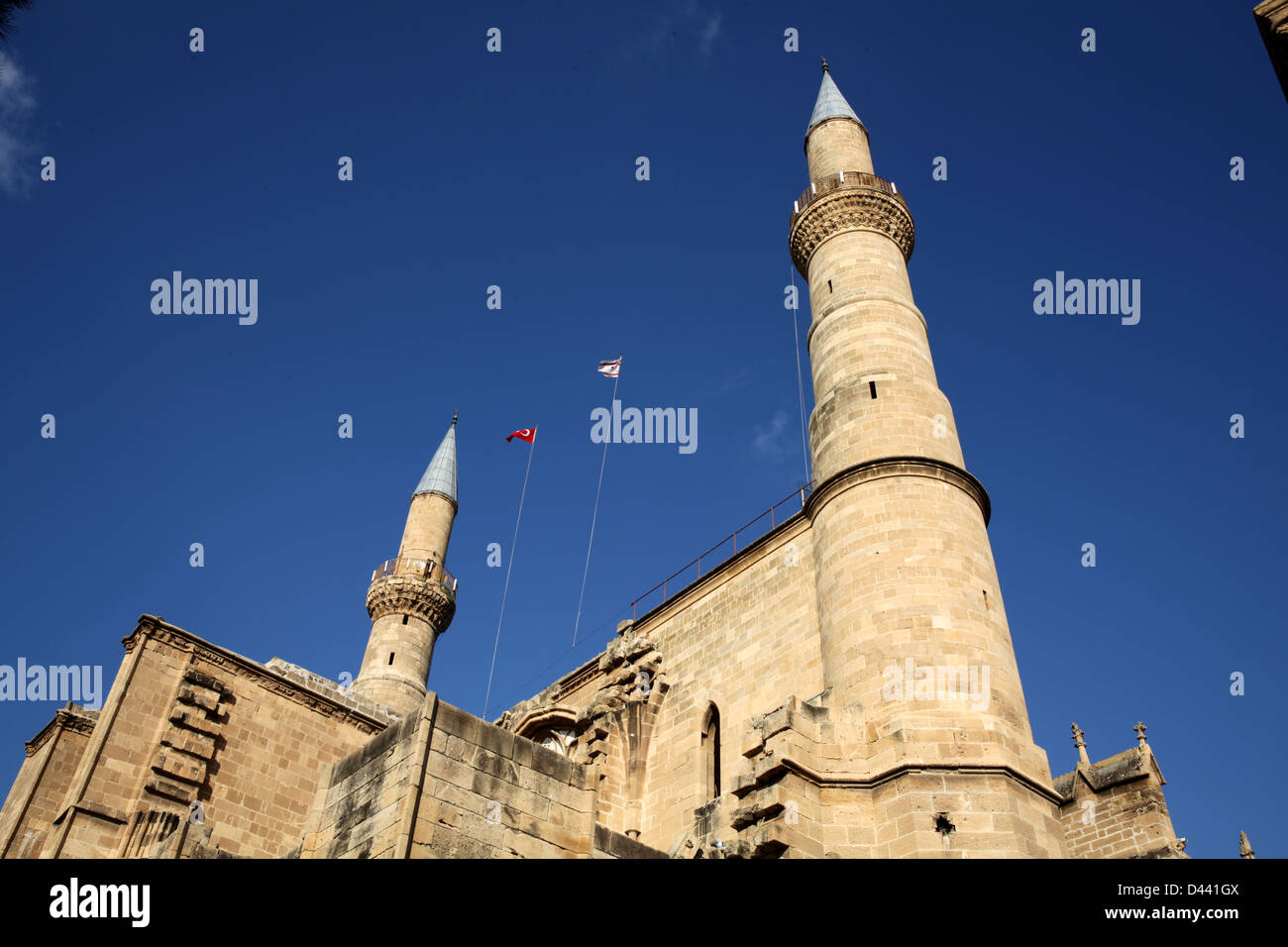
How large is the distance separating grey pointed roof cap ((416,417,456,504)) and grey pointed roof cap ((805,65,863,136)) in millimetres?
15503

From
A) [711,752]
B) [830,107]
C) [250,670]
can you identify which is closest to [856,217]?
[830,107]

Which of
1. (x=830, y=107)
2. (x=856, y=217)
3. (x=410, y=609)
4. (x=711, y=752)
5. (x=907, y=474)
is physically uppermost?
(x=830, y=107)

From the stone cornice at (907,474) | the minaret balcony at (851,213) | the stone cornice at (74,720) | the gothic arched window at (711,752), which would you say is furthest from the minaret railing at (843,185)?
the stone cornice at (74,720)

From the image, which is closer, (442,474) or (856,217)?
(856,217)

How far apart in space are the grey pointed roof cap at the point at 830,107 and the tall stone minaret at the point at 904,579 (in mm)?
5442

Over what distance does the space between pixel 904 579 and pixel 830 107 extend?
14.6m

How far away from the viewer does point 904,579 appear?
40.9 ft

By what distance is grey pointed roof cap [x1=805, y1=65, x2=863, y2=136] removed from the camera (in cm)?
2223

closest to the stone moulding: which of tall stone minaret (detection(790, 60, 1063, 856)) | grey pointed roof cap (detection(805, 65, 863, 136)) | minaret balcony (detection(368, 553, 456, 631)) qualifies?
tall stone minaret (detection(790, 60, 1063, 856))

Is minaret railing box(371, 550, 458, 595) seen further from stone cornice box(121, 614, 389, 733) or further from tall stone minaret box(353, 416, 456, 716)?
stone cornice box(121, 614, 389, 733)

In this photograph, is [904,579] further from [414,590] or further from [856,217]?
[414,590]
